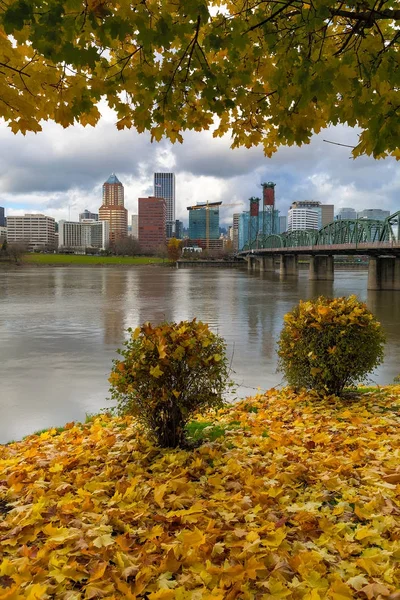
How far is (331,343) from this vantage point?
7.64 m

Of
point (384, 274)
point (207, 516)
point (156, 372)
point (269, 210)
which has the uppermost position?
point (269, 210)

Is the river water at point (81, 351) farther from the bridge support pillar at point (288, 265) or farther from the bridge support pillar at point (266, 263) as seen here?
the bridge support pillar at point (266, 263)

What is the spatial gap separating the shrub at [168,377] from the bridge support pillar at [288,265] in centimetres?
9328

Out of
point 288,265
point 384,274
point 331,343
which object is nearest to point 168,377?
point 331,343

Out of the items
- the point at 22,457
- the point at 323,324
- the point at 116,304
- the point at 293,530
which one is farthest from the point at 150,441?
the point at 116,304

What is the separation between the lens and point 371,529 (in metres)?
3.39

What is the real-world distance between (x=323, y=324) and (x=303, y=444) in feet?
9.08

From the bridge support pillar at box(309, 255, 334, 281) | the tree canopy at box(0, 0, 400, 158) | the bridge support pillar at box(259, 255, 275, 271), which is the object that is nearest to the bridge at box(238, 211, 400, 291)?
the bridge support pillar at box(309, 255, 334, 281)

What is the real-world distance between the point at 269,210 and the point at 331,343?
620ft

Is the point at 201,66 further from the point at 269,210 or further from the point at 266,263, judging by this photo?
the point at 269,210

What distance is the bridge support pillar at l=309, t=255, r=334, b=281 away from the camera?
81.9 m

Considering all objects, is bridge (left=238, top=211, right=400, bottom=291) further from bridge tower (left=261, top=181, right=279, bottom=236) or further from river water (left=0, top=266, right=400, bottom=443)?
bridge tower (left=261, top=181, right=279, bottom=236)

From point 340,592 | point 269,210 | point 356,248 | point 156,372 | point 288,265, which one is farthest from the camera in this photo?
point 269,210

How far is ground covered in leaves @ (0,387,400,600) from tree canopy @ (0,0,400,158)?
2.99 metres
